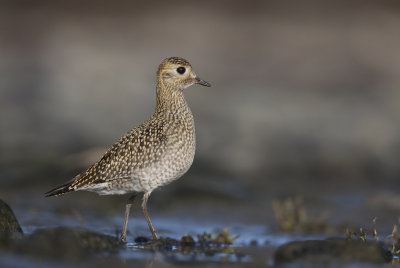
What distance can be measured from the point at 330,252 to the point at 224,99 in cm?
1484

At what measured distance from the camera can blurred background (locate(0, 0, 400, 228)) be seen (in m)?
13.9

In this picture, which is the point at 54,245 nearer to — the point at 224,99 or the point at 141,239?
the point at 141,239

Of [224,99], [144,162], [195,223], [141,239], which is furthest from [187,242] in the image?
[224,99]

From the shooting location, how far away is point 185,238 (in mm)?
9125

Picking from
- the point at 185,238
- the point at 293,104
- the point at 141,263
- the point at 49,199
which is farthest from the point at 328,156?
the point at 141,263

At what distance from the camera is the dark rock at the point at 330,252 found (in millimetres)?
7539

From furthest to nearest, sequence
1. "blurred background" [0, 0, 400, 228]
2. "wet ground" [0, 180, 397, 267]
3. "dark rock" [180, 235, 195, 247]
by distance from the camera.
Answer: "blurred background" [0, 0, 400, 228]
"dark rock" [180, 235, 195, 247]
"wet ground" [0, 180, 397, 267]

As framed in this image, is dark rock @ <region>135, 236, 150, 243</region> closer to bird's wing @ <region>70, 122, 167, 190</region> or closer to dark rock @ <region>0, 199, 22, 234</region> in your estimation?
bird's wing @ <region>70, 122, 167, 190</region>

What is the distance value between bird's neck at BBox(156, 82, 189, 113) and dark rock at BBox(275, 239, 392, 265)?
2.64 metres

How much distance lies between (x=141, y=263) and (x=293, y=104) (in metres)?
14.2

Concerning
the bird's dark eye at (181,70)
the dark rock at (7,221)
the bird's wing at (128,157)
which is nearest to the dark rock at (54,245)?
the dark rock at (7,221)

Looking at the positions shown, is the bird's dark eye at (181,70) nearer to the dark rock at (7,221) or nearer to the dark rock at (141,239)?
the dark rock at (141,239)

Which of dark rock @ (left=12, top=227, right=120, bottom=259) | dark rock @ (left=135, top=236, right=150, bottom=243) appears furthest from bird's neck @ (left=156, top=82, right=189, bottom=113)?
dark rock @ (left=12, top=227, right=120, bottom=259)

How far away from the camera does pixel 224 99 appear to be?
22297 mm
